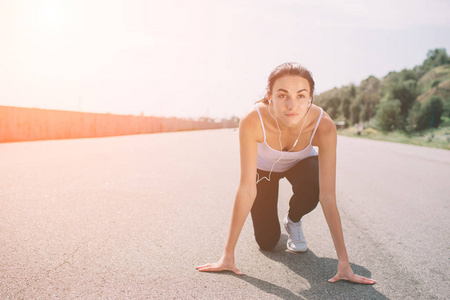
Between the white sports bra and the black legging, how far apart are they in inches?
2.1

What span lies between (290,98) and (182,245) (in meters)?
1.58

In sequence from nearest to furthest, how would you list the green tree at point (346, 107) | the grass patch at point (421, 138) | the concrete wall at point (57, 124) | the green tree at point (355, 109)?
the concrete wall at point (57, 124)
the grass patch at point (421, 138)
the green tree at point (355, 109)
the green tree at point (346, 107)

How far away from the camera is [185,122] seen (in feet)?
179

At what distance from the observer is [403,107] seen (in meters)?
71.2

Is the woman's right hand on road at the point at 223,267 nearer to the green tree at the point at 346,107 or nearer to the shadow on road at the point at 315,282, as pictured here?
the shadow on road at the point at 315,282

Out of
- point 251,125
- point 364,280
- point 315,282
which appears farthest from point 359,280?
point 251,125

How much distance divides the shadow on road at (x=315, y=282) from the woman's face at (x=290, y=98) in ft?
3.62

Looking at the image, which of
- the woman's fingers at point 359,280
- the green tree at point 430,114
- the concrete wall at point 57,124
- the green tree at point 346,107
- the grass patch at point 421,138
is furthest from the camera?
the green tree at point 346,107

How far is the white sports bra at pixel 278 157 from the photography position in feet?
9.56

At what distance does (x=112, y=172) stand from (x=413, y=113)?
68.3m

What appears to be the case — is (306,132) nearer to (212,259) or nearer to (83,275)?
(212,259)

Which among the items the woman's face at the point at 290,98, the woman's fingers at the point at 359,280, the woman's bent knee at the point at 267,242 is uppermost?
the woman's face at the point at 290,98

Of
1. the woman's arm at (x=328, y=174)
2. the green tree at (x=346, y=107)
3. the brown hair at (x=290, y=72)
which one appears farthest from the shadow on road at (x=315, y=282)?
the green tree at (x=346, y=107)

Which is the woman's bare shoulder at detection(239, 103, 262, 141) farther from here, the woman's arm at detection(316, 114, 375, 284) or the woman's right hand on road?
the woman's right hand on road
